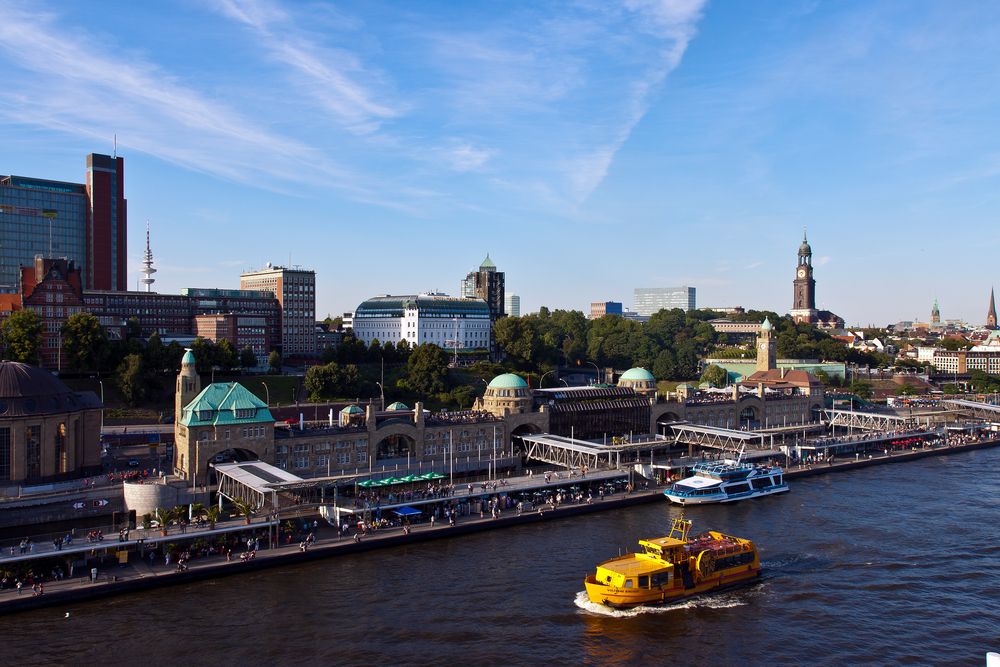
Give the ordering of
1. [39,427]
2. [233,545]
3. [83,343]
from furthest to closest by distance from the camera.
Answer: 1. [83,343]
2. [39,427]
3. [233,545]

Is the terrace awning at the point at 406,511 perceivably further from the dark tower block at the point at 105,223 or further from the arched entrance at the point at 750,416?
the dark tower block at the point at 105,223

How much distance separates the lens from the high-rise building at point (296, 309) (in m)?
165

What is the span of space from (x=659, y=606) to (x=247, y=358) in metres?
99.2

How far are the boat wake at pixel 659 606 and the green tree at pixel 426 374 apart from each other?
86333 millimetres

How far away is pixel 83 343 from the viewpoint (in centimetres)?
11256

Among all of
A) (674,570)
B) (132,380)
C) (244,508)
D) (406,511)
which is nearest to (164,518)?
(244,508)

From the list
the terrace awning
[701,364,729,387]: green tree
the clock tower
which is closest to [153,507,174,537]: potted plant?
the terrace awning

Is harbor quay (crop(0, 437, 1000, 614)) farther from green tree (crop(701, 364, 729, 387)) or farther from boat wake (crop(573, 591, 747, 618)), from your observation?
green tree (crop(701, 364, 729, 387))

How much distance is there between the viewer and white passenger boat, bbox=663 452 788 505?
81062 mm

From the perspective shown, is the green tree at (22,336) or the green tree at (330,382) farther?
the green tree at (330,382)

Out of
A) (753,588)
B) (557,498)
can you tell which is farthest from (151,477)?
(753,588)

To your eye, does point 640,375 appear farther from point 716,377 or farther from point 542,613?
point 542,613

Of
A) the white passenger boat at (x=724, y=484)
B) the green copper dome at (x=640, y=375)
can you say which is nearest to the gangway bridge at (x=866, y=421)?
the green copper dome at (x=640, y=375)

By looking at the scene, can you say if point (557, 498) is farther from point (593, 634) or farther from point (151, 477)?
point (151, 477)
